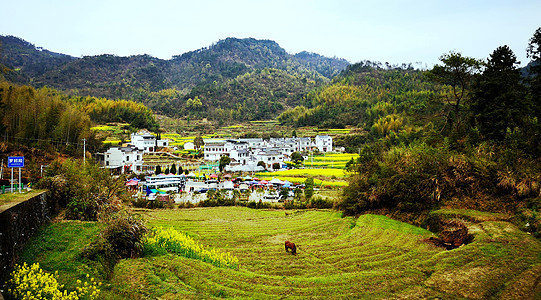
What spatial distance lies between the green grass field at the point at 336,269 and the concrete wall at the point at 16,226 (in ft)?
0.91

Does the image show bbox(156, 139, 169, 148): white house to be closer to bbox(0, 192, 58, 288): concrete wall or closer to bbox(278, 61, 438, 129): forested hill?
bbox(278, 61, 438, 129): forested hill

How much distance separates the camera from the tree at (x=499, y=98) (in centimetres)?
1260

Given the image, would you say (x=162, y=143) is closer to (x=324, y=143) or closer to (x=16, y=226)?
(x=324, y=143)

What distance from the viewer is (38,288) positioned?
473 centimetres

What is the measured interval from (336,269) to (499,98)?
1092 centimetres

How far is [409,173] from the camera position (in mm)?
12516

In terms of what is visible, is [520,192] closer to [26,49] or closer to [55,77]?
[55,77]

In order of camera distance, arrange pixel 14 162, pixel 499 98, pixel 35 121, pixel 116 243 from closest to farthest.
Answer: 1. pixel 116 243
2. pixel 14 162
3. pixel 499 98
4. pixel 35 121

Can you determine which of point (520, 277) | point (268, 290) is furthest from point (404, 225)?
point (268, 290)

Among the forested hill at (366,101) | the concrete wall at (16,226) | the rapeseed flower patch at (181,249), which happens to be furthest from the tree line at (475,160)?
the forested hill at (366,101)

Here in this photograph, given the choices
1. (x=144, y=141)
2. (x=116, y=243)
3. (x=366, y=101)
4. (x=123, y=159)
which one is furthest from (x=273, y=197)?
(x=366, y=101)

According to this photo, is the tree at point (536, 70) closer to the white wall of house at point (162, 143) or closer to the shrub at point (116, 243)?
the shrub at point (116, 243)

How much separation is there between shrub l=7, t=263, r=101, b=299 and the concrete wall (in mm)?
222

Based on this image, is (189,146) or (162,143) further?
(189,146)
